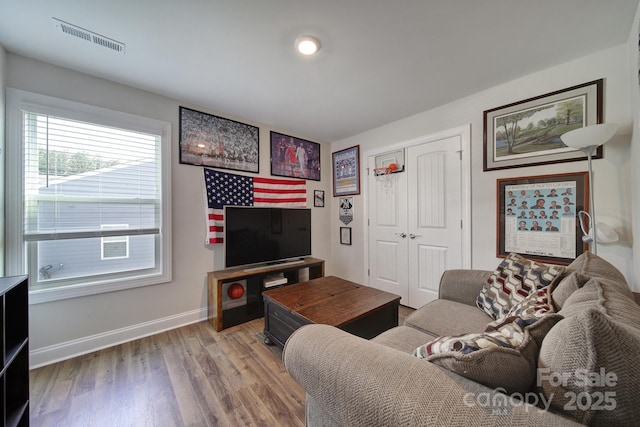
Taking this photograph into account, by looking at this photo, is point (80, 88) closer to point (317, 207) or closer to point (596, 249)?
point (317, 207)

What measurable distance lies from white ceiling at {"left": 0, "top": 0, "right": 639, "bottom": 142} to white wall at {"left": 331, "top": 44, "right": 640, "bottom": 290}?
4.9 inches

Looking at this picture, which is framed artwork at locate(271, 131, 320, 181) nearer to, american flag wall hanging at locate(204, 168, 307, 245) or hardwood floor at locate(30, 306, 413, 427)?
american flag wall hanging at locate(204, 168, 307, 245)

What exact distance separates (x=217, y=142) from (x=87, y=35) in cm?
127

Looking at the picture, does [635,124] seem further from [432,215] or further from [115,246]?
[115,246]

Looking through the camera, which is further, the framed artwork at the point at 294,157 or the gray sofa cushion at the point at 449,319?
the framed artwork at the point at 294,157

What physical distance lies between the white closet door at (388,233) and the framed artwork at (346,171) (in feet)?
0.78

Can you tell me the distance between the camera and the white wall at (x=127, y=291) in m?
1.86

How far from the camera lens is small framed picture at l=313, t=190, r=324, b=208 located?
3769 mm

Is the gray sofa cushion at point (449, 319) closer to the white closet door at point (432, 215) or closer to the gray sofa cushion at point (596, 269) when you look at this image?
the gray sofa cushion at point (596, 269)

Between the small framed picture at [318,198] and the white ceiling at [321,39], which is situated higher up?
the white ceiling at [321,39]

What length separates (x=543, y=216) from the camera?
204 centimetres

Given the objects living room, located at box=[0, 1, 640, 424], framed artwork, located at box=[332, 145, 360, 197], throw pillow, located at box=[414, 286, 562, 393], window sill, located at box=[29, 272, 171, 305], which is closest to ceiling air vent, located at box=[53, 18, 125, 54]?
living room, located at box=[0, 1, 640, 424]

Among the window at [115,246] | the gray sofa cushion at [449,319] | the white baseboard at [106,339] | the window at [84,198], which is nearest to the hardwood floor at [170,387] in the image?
the white baseboard at [106,339]

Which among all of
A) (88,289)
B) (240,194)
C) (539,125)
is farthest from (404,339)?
(88,289)
